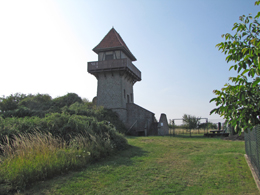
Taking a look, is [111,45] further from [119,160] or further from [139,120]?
[119,160]

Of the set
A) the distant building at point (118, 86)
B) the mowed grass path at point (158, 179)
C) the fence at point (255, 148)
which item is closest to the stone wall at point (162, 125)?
the distant building at point (118, 86)

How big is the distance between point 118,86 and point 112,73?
1912mm

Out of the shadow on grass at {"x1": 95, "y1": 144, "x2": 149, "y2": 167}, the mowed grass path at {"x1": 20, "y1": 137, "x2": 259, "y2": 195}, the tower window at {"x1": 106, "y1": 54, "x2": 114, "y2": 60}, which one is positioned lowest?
the mowed grass path at {"x1": 20, "y1": 137, "x2": 259, "y2": 195}

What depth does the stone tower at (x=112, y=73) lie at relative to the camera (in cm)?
2845

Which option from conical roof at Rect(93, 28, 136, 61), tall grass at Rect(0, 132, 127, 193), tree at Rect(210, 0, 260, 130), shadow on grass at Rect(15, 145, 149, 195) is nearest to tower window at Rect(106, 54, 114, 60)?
conical roof at Rect(93, 28, 136, 61)

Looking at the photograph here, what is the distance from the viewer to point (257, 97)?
317 cm

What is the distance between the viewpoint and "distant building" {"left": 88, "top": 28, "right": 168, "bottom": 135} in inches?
1104

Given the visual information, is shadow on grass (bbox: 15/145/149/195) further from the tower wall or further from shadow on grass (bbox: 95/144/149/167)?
the tower wall

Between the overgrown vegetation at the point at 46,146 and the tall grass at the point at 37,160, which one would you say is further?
the overgrown vegetation at the point at 46,146

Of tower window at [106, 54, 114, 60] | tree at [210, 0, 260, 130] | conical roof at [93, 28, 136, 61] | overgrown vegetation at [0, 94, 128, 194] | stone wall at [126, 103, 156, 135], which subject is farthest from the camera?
tower window at [106, 54, 114, 60]

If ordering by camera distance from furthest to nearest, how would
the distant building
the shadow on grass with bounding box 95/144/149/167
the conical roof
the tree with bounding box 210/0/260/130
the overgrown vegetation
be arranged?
the conical roof → the distant building → the shadow on grass with bounding box 95/144/149/167 → the overgrown vegetation → the tree with bounding box 210/0/260/130

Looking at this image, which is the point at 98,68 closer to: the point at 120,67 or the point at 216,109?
the point at 120,67

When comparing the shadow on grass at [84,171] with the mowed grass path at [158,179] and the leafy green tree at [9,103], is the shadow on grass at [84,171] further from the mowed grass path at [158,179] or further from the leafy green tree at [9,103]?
the leafy green tree at [9,103]

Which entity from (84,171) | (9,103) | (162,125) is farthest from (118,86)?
(84,171)
